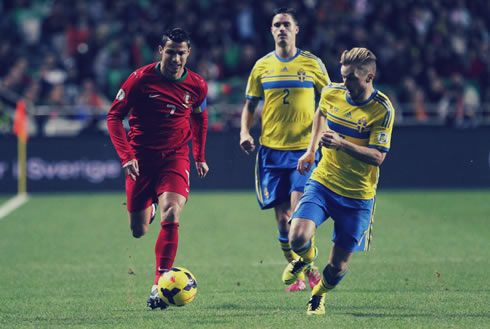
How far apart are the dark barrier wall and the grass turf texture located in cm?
160

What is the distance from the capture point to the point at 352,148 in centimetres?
641

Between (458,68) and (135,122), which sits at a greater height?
(135,122)

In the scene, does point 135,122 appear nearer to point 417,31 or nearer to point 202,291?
point 202,291

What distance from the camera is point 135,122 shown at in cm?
748

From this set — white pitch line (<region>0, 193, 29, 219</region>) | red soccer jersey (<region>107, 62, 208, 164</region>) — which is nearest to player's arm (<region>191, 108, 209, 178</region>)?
red soccer jersey (<region>107, 62, 208, 164</region>)

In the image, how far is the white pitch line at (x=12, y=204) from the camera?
1426 centimetres

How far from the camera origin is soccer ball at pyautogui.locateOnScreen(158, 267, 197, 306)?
6672mm

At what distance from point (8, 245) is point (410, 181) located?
28.7 feet

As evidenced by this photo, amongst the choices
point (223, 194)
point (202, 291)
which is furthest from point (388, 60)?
point (202, 291)

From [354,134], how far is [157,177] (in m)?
1.83

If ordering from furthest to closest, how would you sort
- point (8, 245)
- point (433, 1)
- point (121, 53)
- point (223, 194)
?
point (433, 1)
point (121, 53)
point (223, 194)
point (8, 245)

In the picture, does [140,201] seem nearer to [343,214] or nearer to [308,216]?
[308,216]

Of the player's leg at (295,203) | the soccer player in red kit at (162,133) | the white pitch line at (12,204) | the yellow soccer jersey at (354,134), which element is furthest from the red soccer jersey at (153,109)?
the white pitch line at (12,204)

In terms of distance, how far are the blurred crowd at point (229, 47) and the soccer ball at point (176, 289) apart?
10605 millimetres
